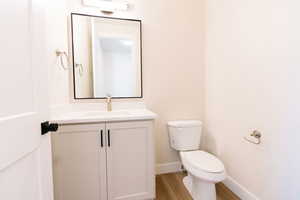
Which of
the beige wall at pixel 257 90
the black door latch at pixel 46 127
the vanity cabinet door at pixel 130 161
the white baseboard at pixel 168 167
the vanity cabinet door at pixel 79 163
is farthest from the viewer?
the white baseboard at pixel 168 167

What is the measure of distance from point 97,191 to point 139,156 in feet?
1.55

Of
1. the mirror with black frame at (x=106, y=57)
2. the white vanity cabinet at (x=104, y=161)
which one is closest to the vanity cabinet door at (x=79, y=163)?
the white vanity cabinet at (x=104, y=161)

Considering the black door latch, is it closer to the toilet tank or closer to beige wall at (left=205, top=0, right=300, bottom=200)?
the toilet tank

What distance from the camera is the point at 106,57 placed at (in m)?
1.91

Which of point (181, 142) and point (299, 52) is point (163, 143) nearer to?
point (181, 142)

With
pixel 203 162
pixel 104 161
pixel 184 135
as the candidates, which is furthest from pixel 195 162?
pixel 104 161

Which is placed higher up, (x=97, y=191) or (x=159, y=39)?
(x=159, y=39)

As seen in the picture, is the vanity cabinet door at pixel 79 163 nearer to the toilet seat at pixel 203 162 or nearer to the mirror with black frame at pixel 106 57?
the mirror with black frame at pixel 106 57

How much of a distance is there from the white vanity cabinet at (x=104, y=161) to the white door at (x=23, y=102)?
0.55m

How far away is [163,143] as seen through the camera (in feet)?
7.10

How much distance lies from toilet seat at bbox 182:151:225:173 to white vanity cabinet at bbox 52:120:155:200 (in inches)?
15.7

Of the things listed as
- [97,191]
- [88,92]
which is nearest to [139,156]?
[97,191]

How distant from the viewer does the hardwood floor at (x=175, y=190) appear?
174cm

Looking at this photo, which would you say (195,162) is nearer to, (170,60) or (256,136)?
(256,136)
